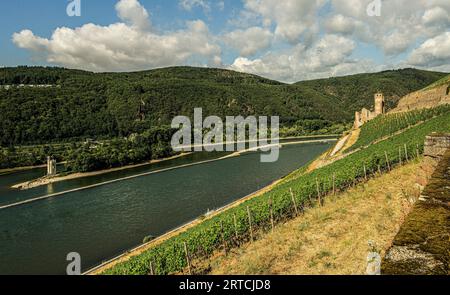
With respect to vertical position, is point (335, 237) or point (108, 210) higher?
point (335, 237)

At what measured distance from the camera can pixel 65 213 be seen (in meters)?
39.6

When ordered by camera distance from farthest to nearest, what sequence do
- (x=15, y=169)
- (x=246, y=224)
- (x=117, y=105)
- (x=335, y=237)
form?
(x=117, y=105)
(x=15, y=169)
(x=246, y=224)
(x=335, y=237)

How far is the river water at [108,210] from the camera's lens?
91.4 ft

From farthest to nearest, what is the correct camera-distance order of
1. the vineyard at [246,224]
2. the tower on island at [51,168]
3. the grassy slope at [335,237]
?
the tower on island at [51,168]
the vineyard at [246,224]
the grassy slope at [335,237]

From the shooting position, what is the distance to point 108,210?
39375mm

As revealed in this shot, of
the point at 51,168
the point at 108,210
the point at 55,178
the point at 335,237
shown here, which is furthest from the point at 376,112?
the point at 51,168

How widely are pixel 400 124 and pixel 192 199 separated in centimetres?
2615

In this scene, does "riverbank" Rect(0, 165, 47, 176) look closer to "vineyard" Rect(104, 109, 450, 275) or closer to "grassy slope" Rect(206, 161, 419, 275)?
"vineyard" Rect(104, 109, 450, 275)

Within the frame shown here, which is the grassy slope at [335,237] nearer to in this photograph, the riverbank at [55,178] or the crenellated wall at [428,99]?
the crenellated wall at [428,99]

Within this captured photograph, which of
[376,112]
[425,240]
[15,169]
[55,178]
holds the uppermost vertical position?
[376,112]

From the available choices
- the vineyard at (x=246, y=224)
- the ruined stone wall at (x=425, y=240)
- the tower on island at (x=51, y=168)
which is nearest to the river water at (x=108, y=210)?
the tower on island at (x=51, y=168)

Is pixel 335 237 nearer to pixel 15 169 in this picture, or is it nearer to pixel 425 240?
pixel 425 240
